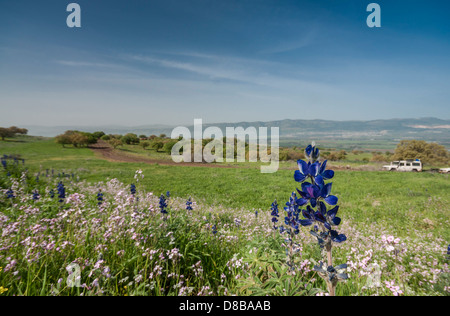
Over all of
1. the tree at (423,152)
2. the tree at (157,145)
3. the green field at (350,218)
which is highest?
the tree at (157,145)

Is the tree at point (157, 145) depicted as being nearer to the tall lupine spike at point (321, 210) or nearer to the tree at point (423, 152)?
the tall lupine spike at point (321, 210)

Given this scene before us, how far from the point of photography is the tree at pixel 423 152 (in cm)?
3225

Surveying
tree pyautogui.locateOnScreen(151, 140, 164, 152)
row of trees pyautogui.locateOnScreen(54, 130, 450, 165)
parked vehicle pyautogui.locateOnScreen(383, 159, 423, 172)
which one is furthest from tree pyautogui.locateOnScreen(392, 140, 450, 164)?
tree pyautogui.locateOnScreen(151, 140, 164, 152)

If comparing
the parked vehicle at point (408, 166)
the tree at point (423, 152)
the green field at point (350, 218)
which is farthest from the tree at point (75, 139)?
the tree at point (423, 152)

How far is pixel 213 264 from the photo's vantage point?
10.1 feet

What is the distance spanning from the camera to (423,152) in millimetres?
33094

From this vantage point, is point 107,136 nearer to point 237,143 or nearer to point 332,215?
point 237,143

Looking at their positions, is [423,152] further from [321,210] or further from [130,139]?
[130,139]

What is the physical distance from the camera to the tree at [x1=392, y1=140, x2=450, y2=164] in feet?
106

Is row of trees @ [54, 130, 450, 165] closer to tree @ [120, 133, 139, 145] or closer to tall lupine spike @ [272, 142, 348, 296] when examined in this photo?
tree @ [120, 133, 139, 145]

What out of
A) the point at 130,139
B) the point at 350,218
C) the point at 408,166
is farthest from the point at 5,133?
the point at 408,166
